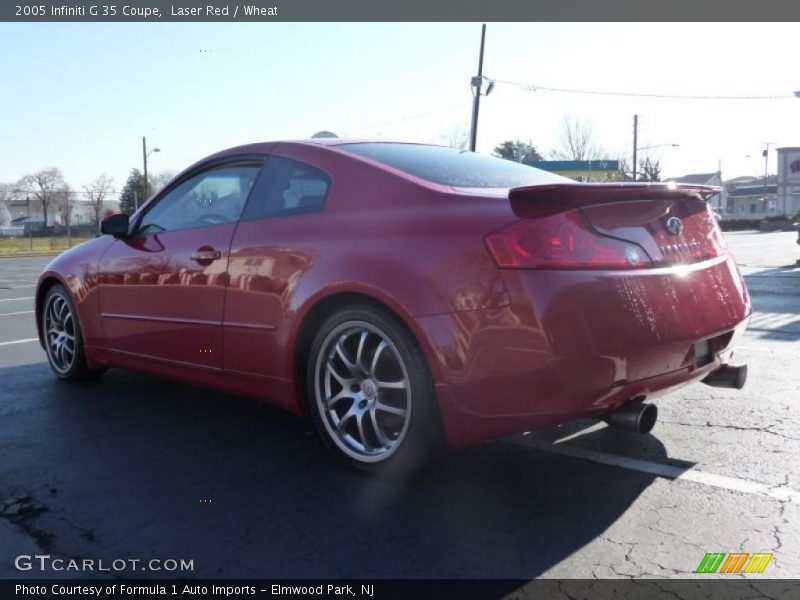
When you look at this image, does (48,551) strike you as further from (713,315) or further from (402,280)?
(713,315)

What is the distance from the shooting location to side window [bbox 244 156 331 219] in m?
3.82

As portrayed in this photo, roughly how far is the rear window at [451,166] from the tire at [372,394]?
755 mm

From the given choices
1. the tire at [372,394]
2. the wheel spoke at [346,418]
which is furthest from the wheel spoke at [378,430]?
the wheel spoke at [346,418]

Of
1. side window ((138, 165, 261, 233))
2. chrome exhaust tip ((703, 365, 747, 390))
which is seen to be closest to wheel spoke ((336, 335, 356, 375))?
side window ((138, 165, 261, 233))

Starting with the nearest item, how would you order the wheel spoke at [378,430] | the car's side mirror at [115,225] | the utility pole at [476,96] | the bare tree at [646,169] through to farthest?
the wheel spoke at [378,430]
the car's side mirror at [115,225]
the utility pole at [476,96]
the bare tree at [646,169]

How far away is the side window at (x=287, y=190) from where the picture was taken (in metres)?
3.82

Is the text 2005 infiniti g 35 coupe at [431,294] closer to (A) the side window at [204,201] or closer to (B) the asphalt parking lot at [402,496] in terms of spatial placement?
(A) the side window at [204,201]

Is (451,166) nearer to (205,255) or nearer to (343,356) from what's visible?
(343,356)

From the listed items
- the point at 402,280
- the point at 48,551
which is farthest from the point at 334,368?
the point at 48,551

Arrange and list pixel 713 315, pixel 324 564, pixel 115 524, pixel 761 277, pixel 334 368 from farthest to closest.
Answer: pixel 761 277, pixel 334 368, pixel 713 315, pixel 115 524, pixel 324 564

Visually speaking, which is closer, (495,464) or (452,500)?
(452,500)

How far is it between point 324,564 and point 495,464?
1.15 metres

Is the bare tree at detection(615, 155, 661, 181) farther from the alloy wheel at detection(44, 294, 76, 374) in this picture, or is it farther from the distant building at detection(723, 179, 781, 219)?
the alloy wheel at detection(44, 294, 76, 374)

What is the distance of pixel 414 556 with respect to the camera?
2697 mm
